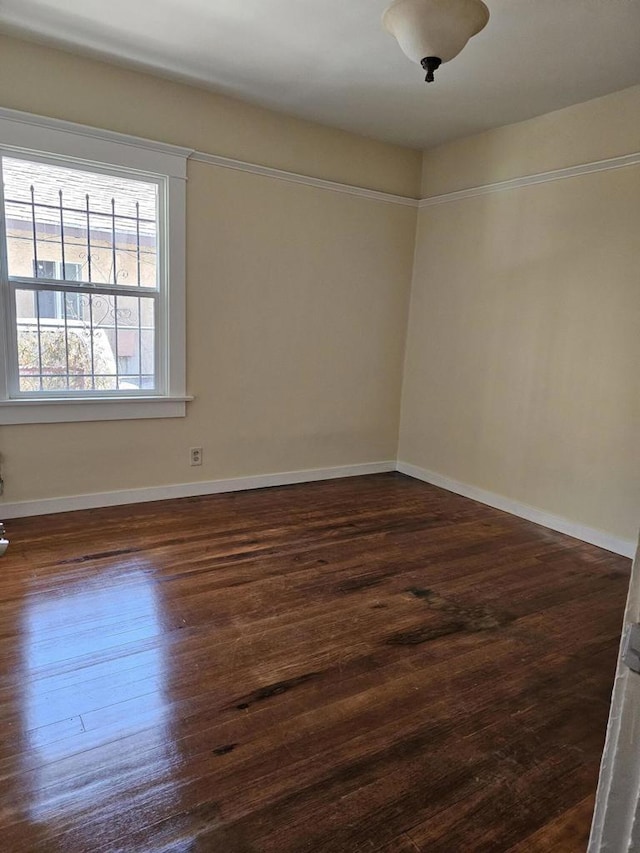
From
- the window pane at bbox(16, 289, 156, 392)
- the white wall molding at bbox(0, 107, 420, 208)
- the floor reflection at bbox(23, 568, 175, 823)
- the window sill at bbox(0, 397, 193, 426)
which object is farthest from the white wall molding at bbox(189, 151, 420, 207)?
the floor reflection at bbox(23, 568, 175, 823)

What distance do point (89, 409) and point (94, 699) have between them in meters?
2.07

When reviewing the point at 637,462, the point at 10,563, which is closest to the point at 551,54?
the point at 637,462

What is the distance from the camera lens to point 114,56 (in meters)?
3.06

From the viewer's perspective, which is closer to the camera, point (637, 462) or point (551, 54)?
point (551, 54)

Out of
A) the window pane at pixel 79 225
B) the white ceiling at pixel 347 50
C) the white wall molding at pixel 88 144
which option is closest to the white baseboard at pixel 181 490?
the window pane at pixel 79 225

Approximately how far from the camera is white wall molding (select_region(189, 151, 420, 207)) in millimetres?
3576

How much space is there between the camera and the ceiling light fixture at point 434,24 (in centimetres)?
204

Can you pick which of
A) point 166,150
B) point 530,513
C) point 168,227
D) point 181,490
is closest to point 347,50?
point 166,150

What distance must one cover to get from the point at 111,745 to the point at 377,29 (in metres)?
3.30

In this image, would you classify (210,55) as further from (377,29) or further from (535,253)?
(535,253)

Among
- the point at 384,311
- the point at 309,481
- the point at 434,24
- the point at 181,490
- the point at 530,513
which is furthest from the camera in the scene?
the point at 384,311

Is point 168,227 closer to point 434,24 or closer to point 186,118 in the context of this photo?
point 186,118

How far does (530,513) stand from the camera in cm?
377

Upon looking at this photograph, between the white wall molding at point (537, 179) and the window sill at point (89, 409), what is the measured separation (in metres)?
2.62
